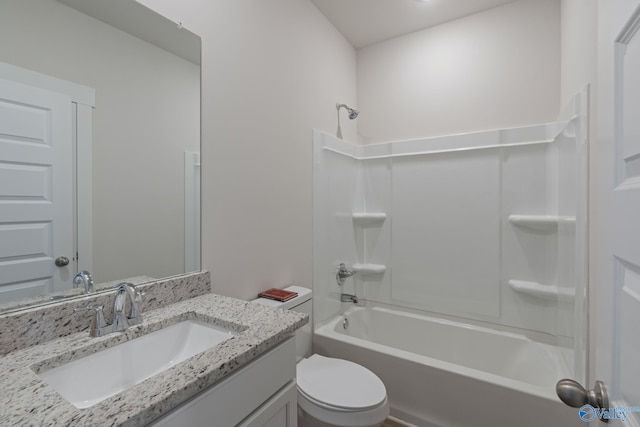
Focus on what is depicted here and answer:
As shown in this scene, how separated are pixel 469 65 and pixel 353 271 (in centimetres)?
189

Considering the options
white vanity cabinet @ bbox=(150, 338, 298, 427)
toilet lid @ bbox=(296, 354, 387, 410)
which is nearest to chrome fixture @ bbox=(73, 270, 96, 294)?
white vanity cabinet @ bbox=(150, 338, 298, 427)

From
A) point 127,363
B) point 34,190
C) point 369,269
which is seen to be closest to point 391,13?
point 369,269

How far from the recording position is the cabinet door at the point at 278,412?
0.87 metres

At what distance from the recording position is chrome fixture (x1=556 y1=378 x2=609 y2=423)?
22.2 inches

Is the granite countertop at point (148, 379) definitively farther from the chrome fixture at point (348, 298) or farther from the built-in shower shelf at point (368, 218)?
the built-in shower shelf at point (368, 218)

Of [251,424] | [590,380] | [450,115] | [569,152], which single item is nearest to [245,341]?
[251,424]

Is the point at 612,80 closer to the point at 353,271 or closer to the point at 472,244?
the point at 472,244

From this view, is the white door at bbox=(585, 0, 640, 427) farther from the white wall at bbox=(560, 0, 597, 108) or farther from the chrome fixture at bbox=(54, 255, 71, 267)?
the chrome fixture at bbox=(54, 255, 71, 267)

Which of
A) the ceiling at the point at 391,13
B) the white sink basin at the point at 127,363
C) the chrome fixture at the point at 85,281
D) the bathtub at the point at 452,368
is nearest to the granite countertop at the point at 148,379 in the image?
the white sink basin at the point at 127,363

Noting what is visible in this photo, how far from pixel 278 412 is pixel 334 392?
1.85ft

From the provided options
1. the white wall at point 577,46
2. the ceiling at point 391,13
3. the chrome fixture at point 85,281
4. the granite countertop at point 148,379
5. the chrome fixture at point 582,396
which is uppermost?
the ceiling at point 391,13

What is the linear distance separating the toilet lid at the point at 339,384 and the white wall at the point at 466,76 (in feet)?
6.11

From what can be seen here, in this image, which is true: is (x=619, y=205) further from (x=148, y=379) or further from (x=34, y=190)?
(x=34, y=190)

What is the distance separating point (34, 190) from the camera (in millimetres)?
887
